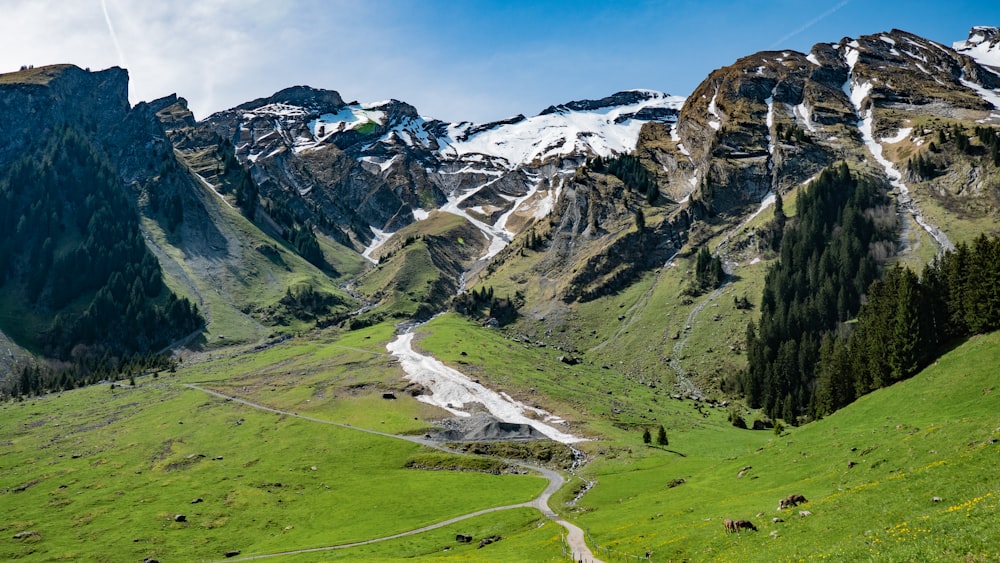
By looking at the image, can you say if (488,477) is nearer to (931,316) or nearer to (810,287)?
(931,316)

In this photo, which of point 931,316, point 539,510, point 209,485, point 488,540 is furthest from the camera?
point 209,485

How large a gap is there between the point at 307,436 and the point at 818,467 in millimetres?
92959

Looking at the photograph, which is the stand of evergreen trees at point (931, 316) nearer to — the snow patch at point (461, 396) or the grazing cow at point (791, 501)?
the grazing cow at point (791, 501)

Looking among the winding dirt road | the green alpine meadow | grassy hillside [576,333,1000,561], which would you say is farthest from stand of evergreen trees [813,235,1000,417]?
the winding dirt road

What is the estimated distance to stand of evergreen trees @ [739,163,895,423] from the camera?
13800cm

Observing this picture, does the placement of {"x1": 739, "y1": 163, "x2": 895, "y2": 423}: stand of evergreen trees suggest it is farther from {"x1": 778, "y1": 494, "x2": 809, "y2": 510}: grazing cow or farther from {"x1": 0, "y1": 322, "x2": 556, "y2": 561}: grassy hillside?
{"x1": 778, "y1": 494, "x2": 809, "y2": 510}: grazing cow

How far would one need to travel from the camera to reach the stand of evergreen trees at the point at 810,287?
138m

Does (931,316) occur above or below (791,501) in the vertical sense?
above

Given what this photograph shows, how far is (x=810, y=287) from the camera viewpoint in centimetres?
16812

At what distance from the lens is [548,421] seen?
11912cm

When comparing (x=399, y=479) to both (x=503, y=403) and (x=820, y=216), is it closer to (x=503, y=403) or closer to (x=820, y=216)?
(x=503, y=403)

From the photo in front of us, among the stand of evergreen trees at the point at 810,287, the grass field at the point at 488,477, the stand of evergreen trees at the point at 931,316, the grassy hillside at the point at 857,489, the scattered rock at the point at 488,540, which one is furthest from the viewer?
the stand of evergreen trees at the point at 810,287

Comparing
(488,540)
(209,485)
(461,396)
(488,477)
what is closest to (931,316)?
(488,540)

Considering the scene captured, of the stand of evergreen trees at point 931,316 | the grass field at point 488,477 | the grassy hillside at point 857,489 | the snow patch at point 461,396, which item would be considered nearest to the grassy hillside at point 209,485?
the grass field at point 488,477
